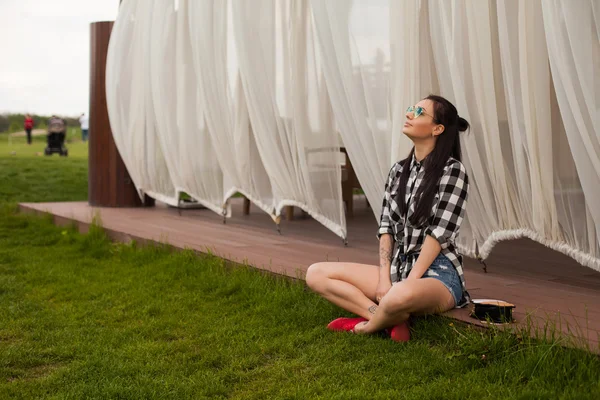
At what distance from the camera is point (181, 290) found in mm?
4051

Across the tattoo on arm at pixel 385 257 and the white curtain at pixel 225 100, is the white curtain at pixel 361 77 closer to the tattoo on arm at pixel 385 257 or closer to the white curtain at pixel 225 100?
the tattoo on arm at pixel 385 257

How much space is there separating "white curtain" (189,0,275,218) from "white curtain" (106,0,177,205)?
105 centimetres

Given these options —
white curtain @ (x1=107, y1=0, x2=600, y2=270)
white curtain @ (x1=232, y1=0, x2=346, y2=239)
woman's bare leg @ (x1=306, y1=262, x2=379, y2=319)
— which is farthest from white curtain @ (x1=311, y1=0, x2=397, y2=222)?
woman's bare leg @ (x1=306, y1=262, x2=379, y2=319)

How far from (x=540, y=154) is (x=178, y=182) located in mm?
3949

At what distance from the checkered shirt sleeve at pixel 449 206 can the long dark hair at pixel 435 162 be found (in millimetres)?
32

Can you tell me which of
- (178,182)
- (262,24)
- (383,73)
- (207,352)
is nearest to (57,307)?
(207,352)

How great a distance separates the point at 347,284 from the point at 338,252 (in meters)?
1.57

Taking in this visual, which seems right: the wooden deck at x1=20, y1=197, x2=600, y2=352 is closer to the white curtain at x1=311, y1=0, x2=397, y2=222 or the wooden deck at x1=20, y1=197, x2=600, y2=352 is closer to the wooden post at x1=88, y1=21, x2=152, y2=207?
the wooden post at x1=88, y1=21, x2=152, y2=207

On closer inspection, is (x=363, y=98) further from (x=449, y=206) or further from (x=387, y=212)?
(x=449, y=206)

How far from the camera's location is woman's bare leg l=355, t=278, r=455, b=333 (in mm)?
2781

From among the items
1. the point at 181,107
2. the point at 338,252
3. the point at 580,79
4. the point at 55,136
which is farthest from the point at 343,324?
the point at 55,136

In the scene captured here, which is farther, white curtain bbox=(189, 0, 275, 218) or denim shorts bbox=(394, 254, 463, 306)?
white curtain bbox=(189, 0, 275, 218)

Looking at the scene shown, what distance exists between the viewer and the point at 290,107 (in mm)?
5086

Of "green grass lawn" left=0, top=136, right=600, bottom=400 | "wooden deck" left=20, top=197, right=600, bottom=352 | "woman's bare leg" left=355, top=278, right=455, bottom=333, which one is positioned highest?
"woman's bare leg" left=355, top=278, right=455, bottom=333
